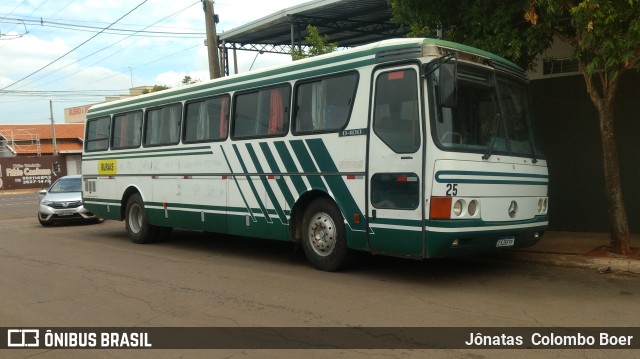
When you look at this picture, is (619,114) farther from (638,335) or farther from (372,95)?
(638,335)

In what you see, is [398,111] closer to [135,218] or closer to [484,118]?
[484,118]

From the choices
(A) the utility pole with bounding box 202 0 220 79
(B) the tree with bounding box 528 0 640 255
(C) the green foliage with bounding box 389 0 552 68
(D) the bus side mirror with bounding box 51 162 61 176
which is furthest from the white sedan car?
(D) the bus side mirror with bounding box 51 162 61 176

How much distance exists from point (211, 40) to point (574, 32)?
10639mm

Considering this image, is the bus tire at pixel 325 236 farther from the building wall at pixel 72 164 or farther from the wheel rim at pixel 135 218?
the building wall at pixel 72 164

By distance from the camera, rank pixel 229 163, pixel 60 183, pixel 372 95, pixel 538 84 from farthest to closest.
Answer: pixel 60 183, pixel 538 84, pixel 229 163, pixel 372 95

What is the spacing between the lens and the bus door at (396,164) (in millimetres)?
6867

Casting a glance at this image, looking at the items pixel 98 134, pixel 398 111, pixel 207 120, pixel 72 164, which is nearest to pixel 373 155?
pixel 398 111

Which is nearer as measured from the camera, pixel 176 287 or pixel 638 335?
pixel 638 335

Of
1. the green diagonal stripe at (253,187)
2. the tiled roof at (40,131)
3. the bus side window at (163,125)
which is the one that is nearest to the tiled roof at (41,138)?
the tiled roof at (40,131)

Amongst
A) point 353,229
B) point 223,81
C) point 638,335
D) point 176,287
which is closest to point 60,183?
point 223,81

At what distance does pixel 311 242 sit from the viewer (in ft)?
27.4

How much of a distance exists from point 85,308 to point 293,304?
2428mm

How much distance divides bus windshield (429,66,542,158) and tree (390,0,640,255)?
1.01m

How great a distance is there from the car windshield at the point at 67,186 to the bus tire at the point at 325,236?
39.2ft
